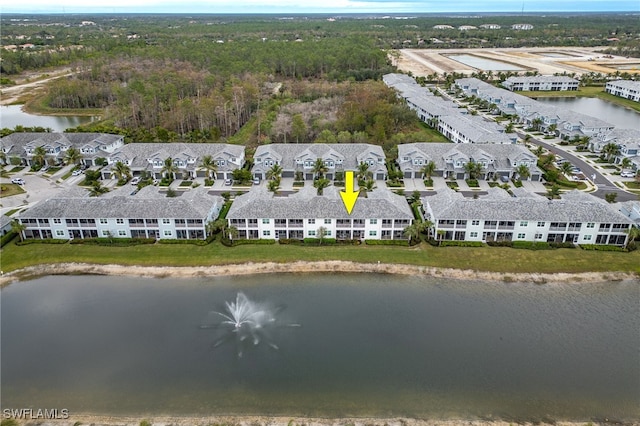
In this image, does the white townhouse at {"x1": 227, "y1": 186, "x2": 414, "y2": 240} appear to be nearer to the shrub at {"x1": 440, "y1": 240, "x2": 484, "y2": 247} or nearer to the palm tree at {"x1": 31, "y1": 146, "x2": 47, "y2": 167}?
the shrub at {"x1": 440, "y1": 240, "x2": 484, "y2": 247}

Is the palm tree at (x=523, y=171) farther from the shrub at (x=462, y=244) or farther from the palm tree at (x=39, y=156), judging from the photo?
the palm tree at (x=39, y=156)

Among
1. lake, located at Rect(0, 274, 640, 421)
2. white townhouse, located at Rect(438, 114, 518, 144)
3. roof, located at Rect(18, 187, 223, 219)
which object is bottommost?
lake, located at Rect(0, 274, 640, 421)

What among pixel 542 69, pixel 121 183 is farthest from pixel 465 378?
pixel 542 69

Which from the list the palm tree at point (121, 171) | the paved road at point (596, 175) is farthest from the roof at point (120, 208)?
the paved road at point (596, 175)

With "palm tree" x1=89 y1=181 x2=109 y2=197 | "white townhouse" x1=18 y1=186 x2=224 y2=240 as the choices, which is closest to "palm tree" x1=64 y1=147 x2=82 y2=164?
"palm tree" x1=89 y1=181 x2=109 y2=197

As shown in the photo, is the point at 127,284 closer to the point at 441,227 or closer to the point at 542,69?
the point at 441,227

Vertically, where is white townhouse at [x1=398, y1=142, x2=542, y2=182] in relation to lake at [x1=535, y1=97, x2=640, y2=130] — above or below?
above

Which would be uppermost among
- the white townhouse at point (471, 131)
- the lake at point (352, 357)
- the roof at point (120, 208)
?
the white townhouse at point (471, 131)
